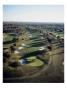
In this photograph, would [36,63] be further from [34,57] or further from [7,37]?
[7,37]

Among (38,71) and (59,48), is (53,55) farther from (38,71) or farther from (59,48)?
(38,71)

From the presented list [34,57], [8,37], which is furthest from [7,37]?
[34,57]

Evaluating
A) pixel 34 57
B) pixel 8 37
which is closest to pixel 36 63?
pixel 34 57

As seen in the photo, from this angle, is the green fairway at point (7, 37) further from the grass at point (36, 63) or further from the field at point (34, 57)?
the grass at point (36, 63)

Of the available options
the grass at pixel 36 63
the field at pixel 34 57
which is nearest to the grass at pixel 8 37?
the field at pixel 34 57

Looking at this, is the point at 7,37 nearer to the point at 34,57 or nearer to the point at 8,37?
the point at 8,37

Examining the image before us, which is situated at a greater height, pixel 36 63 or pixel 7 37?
pixel 7 37

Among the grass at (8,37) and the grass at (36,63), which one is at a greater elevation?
the grass at (8,37)

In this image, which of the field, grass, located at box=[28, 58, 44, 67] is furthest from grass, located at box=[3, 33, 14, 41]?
grass, located at box=[28, 58, 44, 67]

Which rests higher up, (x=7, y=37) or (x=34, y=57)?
(x=7, y=37)

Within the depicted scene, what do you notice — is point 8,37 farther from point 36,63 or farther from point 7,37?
point 36,63

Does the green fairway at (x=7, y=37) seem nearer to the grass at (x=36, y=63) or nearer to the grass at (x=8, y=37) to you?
the grass at (x=8, y=37)
